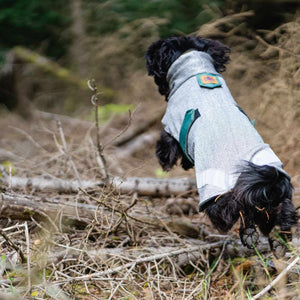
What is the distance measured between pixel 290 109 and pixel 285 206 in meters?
1.87

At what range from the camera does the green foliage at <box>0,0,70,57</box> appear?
7125 mm

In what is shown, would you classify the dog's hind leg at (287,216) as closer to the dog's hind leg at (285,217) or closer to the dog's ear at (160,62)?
the dog's hind leg at (285,217)

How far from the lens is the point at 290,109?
3223 mm

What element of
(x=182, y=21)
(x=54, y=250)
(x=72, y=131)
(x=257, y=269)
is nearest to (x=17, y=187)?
(x=54, y=250)

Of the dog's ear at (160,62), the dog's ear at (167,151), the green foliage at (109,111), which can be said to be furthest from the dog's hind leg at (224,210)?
the green foliage at (109,111)

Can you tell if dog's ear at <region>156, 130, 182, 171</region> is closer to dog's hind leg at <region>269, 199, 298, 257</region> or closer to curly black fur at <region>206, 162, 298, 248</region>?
curly black fur at <region>206, 162, 298, 248</region>

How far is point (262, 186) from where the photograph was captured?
1593 millimetres

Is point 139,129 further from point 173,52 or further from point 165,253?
point 165,253

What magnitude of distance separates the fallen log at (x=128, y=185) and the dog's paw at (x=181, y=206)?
10cm

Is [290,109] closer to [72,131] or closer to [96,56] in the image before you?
[72,131]

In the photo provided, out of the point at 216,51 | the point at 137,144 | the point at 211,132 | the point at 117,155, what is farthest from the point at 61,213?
the point at 137,144

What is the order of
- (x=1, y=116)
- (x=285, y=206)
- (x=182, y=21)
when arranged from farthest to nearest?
(x=1, y=116)
(x=182, y=21)
(x=285, y=206)

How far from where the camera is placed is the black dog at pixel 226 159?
1.62 meters

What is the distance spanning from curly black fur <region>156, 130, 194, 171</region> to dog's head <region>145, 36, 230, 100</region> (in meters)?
0.46
